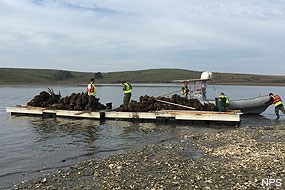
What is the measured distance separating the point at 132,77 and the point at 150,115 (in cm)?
11478

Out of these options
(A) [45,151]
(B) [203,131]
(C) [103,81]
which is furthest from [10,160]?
(C) [103,81]

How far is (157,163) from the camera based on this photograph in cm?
1038

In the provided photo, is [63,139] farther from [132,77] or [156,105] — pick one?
[132,77]

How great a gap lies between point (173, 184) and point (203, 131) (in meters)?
9.86

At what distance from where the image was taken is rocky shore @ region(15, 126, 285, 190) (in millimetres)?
8188

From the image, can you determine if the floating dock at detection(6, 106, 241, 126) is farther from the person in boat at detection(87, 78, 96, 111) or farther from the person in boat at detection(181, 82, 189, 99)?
the person in boat at detection(181, 82, 189, 99)

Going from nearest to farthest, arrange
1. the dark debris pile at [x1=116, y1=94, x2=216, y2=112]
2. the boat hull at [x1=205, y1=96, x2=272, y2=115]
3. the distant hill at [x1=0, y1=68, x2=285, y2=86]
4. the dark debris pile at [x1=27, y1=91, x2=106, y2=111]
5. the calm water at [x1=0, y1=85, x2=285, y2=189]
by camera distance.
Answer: the calm water at [x1=0, y1=85, x2=285, y2=189], the dark debris pile at [x1=116, y1=94, x2=216, y2=112], the dark debris pile at [x1=27, y1=91, x2=106, y2=111], the boat hull at [x1=205, y1=96, x2=272, y2=115], the distant hill at [x1=0, y1=68, x2=285, y2=86]

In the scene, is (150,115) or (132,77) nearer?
(150,115)

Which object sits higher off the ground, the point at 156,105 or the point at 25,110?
the point at 156,105

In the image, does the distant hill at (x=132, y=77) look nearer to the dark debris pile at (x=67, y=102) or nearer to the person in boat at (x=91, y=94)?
the dark debris pile at (x=67, y=102)

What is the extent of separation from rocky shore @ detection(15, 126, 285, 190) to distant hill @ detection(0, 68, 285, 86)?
88.5 meters

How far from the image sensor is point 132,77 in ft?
443

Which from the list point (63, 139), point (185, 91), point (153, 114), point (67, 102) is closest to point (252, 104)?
point (185, 91)

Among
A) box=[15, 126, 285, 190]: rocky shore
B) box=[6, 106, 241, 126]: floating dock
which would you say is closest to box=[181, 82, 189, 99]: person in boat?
box=[6, 106, 241, 126]: floating dock
